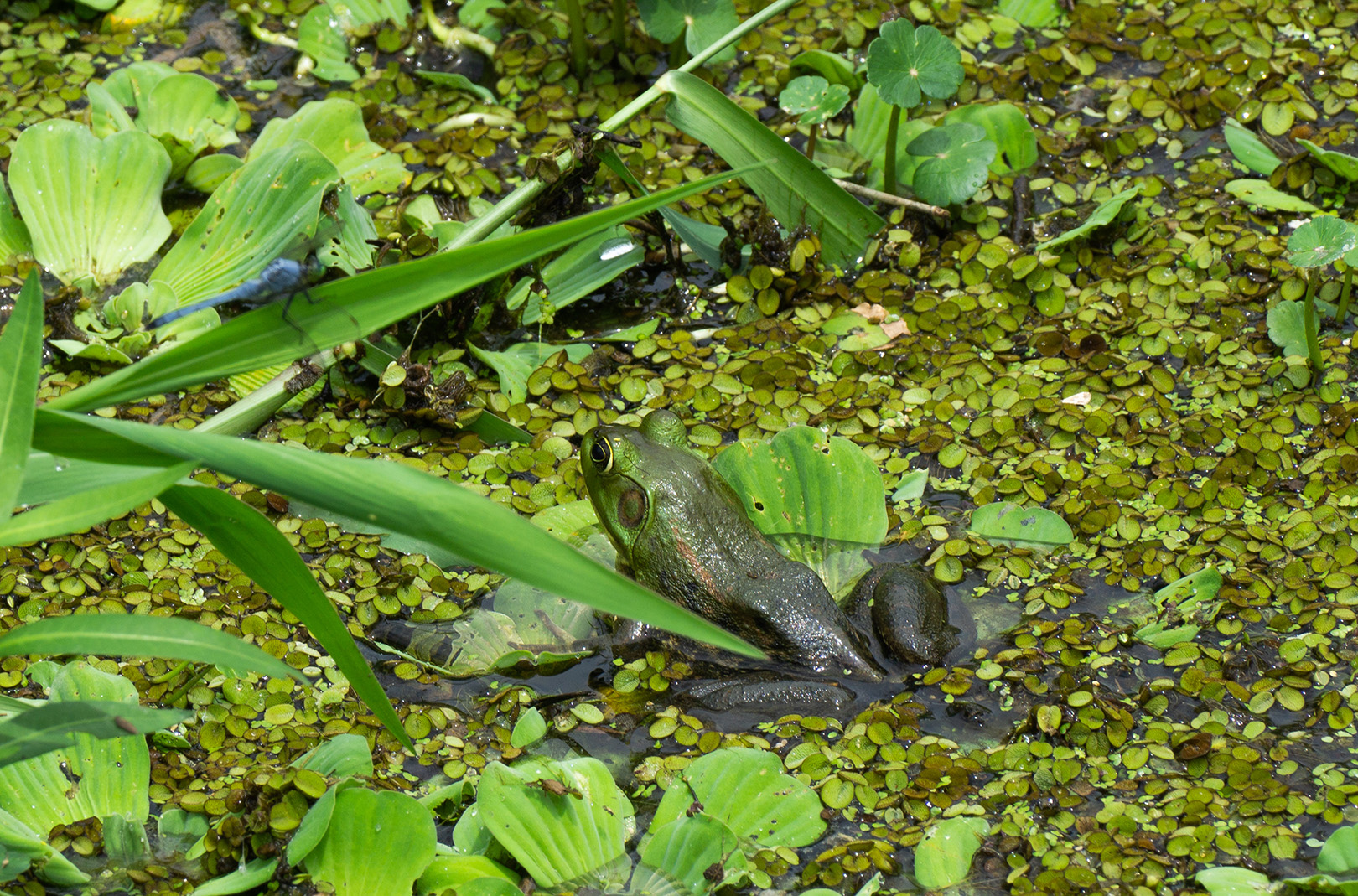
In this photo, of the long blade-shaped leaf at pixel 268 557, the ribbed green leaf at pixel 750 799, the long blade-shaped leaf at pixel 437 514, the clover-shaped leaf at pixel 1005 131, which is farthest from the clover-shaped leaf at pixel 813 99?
the long blade-shaped leaf at pixel 437 514

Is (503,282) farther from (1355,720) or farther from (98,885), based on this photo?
(1355,720)

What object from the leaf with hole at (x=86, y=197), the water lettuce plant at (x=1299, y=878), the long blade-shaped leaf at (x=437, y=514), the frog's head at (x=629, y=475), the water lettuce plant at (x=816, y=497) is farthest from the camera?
the leaf with hole at (x=86, y=197)

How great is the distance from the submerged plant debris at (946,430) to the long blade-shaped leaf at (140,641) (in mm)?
769

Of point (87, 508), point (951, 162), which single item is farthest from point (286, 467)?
point (951, 162)

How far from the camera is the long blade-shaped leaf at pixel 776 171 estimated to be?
12.0 feet

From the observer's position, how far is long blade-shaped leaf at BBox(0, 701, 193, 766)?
166 centimetres

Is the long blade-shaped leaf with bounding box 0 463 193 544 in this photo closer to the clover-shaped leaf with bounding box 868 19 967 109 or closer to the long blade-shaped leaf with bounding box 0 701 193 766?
the long blade-shaped leaf with bounding box 0 701 193 766

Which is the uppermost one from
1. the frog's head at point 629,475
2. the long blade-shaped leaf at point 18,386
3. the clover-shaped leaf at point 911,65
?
the long blade-shaped leaf at point 18,386

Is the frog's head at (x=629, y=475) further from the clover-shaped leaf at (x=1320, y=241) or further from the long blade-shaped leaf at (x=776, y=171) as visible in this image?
the clover-shaped leaf at (x=1320, y=241)

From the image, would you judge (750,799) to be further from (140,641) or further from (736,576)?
(140,641)

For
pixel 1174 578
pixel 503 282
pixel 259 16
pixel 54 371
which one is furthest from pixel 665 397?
pixel 259 16

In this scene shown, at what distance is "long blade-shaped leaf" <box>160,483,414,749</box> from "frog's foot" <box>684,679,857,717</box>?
1068 millimetres

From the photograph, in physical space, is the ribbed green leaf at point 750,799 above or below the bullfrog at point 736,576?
below

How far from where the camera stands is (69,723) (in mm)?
1697
